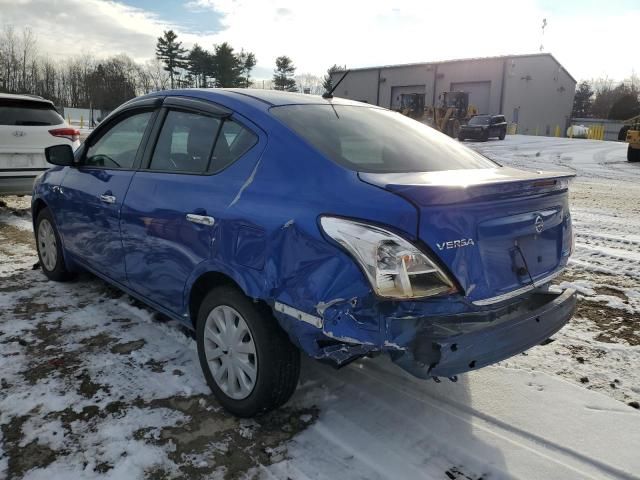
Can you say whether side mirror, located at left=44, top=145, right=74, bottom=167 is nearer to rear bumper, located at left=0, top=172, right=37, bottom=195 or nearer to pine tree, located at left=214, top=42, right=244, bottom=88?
rear bumper, located at left=0, top=172, right=37, bottom=195

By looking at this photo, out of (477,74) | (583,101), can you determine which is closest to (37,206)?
(477,74)

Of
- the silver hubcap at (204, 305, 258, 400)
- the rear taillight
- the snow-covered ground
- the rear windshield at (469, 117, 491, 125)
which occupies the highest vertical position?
the rear windshield at (469, 117, 491, 125)

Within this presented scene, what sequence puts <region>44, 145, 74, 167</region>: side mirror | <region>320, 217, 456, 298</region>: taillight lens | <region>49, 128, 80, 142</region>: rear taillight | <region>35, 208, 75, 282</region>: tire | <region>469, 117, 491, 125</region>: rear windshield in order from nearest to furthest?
<region>320, 217, 456, 298</region>: taillight lens, <region>44, 145, 74, 167</region>: side mirror, <region>35, 208, 75, 282</region>: tire, <region>49, 128, 80, 142</region>: rear taillight, <region>469, 117, 491, 125</region>: rear windshield

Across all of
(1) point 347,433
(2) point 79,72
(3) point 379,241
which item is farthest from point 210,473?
(2) point 79,72

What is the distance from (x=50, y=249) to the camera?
4.80m

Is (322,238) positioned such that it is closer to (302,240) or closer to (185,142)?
(302,240)

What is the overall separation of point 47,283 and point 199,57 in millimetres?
63815

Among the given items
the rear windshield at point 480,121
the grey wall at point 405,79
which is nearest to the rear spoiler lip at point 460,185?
the rear windshield at point 480,121

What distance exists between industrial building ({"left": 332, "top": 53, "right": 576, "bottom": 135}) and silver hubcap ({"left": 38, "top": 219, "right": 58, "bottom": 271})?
37.5 meters

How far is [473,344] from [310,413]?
41.4 inches

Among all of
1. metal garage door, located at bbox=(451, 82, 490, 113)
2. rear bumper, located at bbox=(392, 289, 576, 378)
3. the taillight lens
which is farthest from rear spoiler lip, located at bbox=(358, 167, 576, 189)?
metal garage door, located at bbox=(451, 82, 490, 113)

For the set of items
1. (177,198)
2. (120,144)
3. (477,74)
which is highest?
(477,74)

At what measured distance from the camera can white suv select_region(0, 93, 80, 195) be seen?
289 inches

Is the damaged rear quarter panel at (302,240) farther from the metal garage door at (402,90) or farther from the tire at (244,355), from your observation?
the metal garage door at (402,90)
